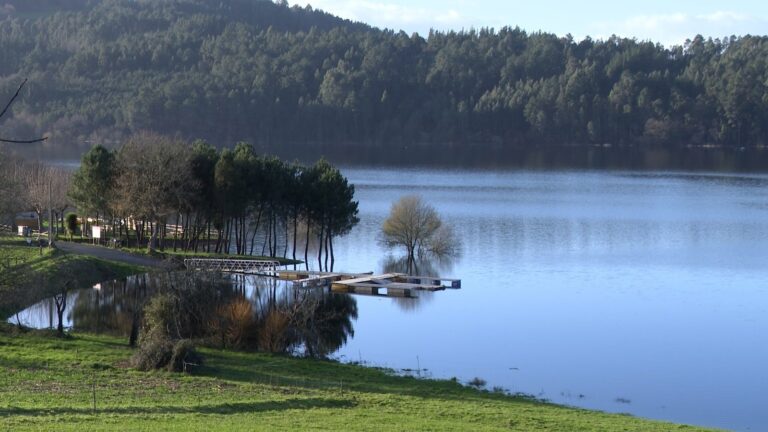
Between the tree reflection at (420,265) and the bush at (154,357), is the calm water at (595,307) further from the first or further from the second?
the bush at (154,357)

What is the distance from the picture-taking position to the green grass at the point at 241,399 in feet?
71.9

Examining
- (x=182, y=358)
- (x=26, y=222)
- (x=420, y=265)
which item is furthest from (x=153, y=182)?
(x=182, y=358)

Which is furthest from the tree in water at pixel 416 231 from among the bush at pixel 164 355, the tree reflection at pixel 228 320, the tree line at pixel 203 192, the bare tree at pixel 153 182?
the bush at pixel 164 355

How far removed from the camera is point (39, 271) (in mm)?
49781

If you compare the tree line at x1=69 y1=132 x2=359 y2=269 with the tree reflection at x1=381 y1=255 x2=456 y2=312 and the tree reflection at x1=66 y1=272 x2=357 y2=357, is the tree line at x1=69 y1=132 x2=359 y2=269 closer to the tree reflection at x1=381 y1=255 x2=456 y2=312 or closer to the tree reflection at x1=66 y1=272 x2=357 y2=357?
the tree reflection at x1=381 y1=255 x2=456 y2=312

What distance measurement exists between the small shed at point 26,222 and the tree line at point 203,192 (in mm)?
3441

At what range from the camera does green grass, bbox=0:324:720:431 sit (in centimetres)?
2192

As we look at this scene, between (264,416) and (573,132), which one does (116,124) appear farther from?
(264,416)

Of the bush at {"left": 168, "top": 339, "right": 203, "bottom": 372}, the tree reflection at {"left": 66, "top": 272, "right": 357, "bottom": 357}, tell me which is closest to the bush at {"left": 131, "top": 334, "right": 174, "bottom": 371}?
the bush at {"left": 168, "top": 339, "right": 203, "bottom": 372}

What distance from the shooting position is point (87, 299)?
48688mm

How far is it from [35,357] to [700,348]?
24.8 metres

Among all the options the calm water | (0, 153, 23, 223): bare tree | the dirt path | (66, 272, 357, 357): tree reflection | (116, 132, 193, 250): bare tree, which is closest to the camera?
the calm water

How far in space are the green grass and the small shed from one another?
2910 centimetres

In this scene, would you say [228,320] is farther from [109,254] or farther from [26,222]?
[26,222]
